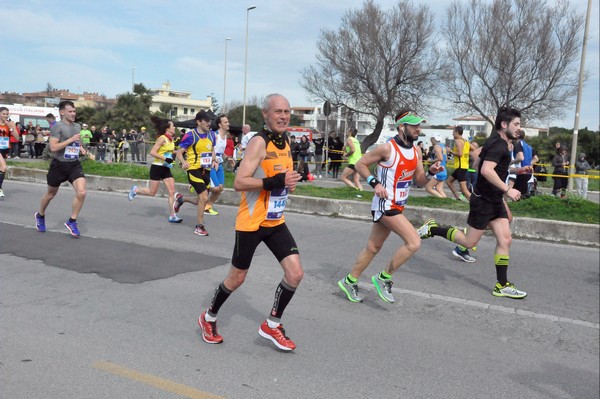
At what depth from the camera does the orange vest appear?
14.1ft

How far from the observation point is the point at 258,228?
4359mm

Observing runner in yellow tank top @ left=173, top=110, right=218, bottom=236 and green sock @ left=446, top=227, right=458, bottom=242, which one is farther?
runner in yellow tank top @ left=173, top=110, right=218, bottom=236

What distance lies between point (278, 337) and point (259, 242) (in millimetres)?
762

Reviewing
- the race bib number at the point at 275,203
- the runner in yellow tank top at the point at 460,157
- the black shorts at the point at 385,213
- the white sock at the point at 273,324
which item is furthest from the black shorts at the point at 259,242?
the runner in yellow tank top at the point at 460,157

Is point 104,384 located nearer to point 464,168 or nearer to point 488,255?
point 488,255

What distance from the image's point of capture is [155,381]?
12.4ft

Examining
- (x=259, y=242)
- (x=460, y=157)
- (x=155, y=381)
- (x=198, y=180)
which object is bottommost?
(x=155, y=381)

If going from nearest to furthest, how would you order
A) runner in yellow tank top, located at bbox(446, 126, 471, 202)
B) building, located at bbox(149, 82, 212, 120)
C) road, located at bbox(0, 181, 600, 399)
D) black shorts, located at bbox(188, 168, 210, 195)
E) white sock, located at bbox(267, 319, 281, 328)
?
road, located at bbox(0, 181, 600, 399) → white sock, located at bbox(267, 319, 281, 328) → black shorts, located at bbox(188, 168, 210, 195) → runner in yellow tank top, located at bbox(446, 126, 471, 202) → building, located at bbox(149, 82, 212, 120)

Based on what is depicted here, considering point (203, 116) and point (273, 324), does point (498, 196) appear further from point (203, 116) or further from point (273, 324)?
point (203, 116)

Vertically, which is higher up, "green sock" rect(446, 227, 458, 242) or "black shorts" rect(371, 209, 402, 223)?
"black shorts" rect(371, 209, 402, 223)

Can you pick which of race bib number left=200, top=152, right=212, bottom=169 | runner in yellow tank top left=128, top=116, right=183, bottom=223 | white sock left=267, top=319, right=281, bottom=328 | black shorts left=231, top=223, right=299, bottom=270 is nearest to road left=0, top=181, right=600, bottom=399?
white sock left=267, top=319, right=281, bottom=328

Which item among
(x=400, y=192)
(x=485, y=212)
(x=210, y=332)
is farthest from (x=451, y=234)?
(x=210, y=332)

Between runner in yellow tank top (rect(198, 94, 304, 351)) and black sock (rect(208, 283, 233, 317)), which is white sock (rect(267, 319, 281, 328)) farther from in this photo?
black sock (rect(208, 283, 233, 317))

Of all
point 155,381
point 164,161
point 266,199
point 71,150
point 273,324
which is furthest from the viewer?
point 164,161
